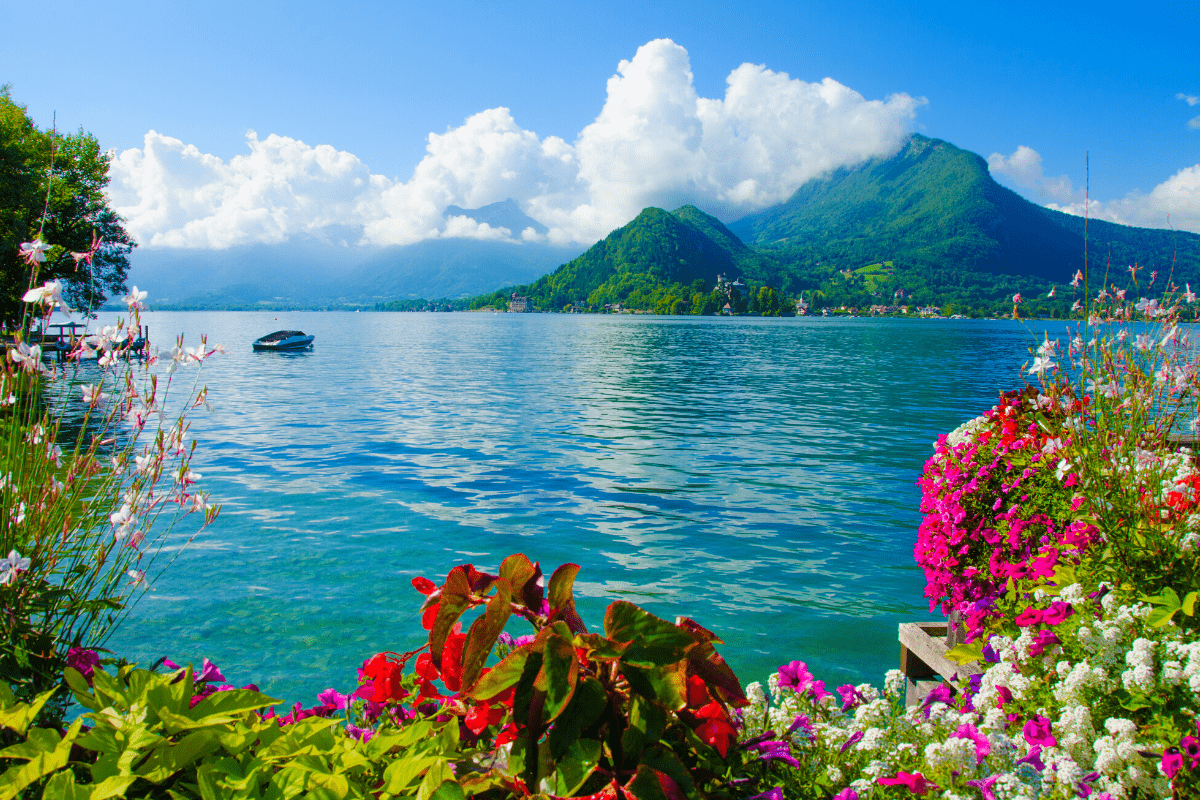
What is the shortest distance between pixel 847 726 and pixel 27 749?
2.53m

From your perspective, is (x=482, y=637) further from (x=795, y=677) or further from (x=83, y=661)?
(x=83, y=661)

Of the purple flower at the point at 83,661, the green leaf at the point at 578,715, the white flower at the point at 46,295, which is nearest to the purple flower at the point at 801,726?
the green leaf at the point at 578,715

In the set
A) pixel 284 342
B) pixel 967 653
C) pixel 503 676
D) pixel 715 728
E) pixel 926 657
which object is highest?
pixel 284 342

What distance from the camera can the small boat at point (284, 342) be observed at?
172ft

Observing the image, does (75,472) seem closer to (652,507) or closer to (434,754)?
(434,754)

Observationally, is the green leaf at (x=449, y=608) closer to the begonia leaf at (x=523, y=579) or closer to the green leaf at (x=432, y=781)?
the begonia leaf at (x=523, y=579)

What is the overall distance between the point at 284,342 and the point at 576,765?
5747cm

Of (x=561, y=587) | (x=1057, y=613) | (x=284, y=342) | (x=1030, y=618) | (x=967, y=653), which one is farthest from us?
(x=284, y=342)

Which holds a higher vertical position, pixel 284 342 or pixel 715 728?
pixel 284 342

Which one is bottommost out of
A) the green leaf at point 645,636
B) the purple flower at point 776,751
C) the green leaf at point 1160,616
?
the purple flower at point 776,751

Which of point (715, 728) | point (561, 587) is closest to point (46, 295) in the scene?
point (561, 587)

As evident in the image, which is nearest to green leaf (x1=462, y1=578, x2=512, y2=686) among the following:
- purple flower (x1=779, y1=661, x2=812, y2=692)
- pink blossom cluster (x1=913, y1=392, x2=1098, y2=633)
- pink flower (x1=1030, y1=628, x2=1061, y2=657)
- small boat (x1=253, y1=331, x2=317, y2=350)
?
purple flower (x1=779, y1=661, x2=812, y2=692)

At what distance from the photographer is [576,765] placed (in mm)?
1485

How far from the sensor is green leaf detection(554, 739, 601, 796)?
1.46 m
